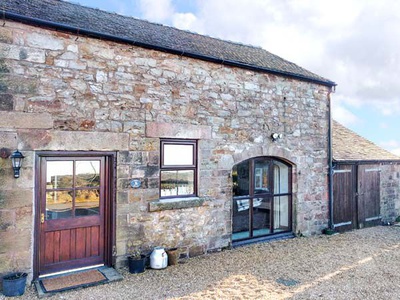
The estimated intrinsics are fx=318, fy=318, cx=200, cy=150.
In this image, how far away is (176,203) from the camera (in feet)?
21.6

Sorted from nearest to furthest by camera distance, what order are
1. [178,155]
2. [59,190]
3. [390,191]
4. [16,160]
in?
1. [16,160]
2. [59,190]
3. [178,155]
4. [390,191]

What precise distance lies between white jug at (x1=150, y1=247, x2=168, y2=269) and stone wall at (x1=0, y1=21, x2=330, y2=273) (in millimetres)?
253

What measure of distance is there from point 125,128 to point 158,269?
2779 millimetres

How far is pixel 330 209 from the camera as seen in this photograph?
9359mm

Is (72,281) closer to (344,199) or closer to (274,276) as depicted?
(274,276)

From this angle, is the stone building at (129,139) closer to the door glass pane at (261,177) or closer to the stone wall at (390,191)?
the door glass pane at (261,177)

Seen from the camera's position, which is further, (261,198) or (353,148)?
(353,148)

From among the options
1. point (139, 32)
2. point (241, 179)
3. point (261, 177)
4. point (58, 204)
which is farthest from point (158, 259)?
point (139, 32)

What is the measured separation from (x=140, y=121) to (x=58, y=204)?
6.99 feet

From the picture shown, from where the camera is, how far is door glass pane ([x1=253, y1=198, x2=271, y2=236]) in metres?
8.16

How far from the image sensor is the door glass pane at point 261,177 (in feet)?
26.8

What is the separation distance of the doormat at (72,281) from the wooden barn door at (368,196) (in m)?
8.31

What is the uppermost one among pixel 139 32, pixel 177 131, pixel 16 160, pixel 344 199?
pixel 139 32

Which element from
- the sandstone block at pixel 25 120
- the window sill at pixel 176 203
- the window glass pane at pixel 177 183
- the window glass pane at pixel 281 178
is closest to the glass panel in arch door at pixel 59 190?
the sandstone block at pixel 25 120
